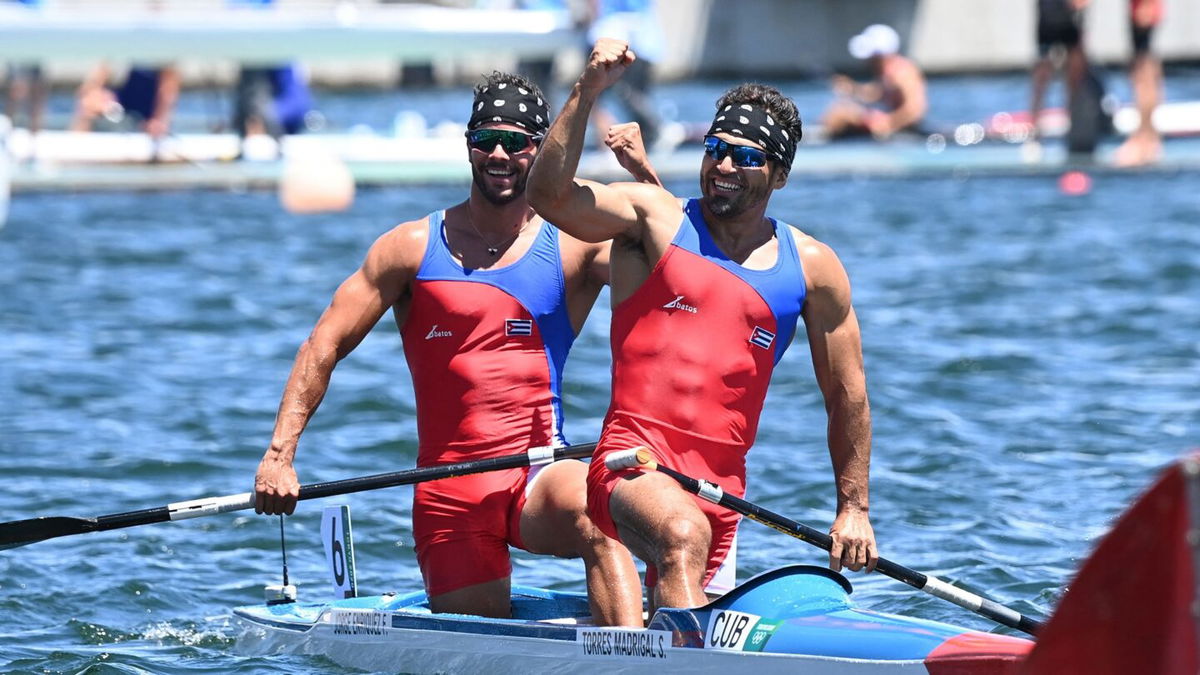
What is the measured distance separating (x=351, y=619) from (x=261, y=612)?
0.51 metres

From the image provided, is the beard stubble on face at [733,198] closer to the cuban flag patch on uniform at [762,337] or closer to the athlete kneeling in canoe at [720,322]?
the athlete kneeling in canoe at [720,322]

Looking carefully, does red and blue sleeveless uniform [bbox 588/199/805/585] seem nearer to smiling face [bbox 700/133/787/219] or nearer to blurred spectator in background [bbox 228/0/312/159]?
smiling face [bbox 700/133/787/219]

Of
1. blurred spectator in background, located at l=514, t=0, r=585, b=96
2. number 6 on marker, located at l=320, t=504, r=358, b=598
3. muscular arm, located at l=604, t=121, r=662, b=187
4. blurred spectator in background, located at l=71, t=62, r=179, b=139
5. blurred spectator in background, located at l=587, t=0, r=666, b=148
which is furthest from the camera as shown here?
blurred spectator in background, located at l=514, t=0, r=585, b=96

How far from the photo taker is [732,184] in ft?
19.0

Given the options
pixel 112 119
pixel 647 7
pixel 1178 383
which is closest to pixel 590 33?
pixel 647 7

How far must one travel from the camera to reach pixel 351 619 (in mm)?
6422

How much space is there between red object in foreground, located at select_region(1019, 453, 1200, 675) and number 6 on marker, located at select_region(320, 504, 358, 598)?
303 centimetres

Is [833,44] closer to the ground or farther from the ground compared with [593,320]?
farther from the ground

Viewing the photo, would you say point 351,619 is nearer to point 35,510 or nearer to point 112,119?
point 35,510

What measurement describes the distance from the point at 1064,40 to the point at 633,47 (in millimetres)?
4248

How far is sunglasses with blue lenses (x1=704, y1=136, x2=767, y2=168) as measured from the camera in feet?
18.9

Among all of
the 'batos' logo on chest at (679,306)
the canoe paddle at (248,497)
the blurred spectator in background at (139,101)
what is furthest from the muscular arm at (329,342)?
the blurred spectator in background at (139,101)

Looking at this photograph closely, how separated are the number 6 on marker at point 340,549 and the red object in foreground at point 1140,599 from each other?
119 inches

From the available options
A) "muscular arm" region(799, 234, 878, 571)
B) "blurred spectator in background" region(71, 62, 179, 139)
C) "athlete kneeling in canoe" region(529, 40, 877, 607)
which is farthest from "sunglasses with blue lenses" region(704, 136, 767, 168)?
"blurred spectator in background" region(71, 62, 179, 139)
